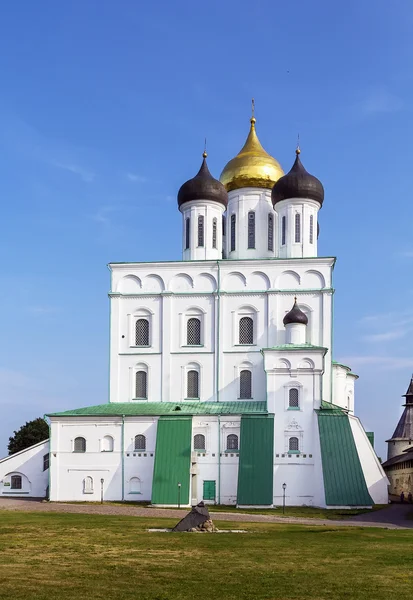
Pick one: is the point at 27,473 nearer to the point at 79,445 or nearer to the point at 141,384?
the point at 79,445

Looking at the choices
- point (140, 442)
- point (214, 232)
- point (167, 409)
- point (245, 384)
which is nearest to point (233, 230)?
point (214, 232)

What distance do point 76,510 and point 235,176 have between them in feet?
70.0

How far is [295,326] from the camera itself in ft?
126

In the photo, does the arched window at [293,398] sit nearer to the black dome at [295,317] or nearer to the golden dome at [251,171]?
the black dome at [295,317]

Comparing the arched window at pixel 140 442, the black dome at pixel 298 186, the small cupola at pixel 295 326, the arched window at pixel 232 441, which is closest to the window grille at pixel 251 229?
the black dome at pixel 298 186

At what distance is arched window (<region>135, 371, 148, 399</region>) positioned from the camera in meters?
40.2

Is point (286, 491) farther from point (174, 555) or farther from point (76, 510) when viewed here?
point (174, 555)

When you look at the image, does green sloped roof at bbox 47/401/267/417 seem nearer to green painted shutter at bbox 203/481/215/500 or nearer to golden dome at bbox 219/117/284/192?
green painted shutter at bbox 203/481/215/500

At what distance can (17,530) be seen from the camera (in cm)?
2170

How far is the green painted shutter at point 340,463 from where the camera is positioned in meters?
34.6

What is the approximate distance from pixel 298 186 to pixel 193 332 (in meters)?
9.30

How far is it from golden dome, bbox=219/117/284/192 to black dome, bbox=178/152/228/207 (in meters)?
2.02

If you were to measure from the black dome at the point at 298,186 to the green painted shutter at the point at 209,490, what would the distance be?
593 inches

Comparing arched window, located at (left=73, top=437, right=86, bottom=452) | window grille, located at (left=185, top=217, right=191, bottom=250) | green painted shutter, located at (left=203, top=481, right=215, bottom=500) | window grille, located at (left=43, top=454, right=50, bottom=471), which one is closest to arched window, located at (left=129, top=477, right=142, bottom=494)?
arched window, located at (left=73, top=437, right=86, bottom=452)
